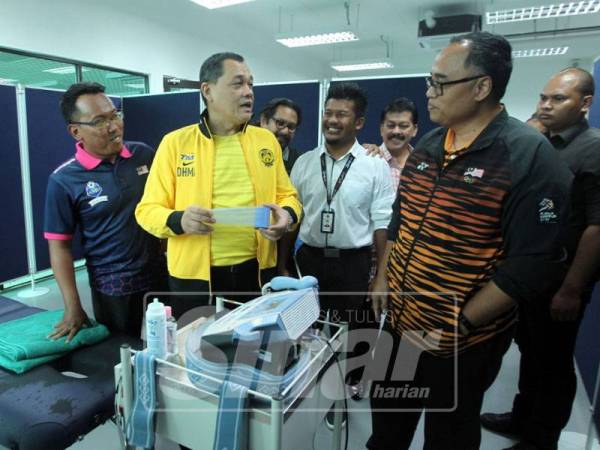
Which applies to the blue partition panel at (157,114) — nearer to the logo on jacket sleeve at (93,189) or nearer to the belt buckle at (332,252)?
the logo on jacket sleeve at (93,189)

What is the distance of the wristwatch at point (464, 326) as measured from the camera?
119cm

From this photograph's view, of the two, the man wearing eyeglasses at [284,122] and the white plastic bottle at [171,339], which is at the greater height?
the man wearing eyeglasses at [284,122]

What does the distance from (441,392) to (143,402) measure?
0.90m

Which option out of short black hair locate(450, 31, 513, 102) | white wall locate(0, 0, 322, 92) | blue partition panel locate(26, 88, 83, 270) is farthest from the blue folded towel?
white wall locate(0, 0, 322, 92)

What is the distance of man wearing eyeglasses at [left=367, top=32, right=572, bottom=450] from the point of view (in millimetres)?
1077

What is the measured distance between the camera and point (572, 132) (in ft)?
5.89

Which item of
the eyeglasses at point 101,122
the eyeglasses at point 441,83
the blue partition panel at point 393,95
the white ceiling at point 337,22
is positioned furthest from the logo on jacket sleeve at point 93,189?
the white ceiling at point 337,22

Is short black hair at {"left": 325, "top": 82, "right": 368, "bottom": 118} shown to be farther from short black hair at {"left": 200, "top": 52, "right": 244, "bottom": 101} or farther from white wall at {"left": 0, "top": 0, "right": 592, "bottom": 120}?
white wall at {"left": 0, "top": 0, "right": 592, "bottom": 120}

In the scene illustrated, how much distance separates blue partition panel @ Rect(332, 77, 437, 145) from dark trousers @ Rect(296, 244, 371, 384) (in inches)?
61.0

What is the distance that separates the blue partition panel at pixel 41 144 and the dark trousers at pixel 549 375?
14.2 feet

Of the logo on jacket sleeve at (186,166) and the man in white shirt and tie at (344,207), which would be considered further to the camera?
the man in white shirt and tie at (344,207)

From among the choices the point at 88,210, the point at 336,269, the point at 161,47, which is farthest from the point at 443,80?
the point at 161,47

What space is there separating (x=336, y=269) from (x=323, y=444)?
2.78ft

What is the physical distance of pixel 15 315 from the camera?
6.52ft
